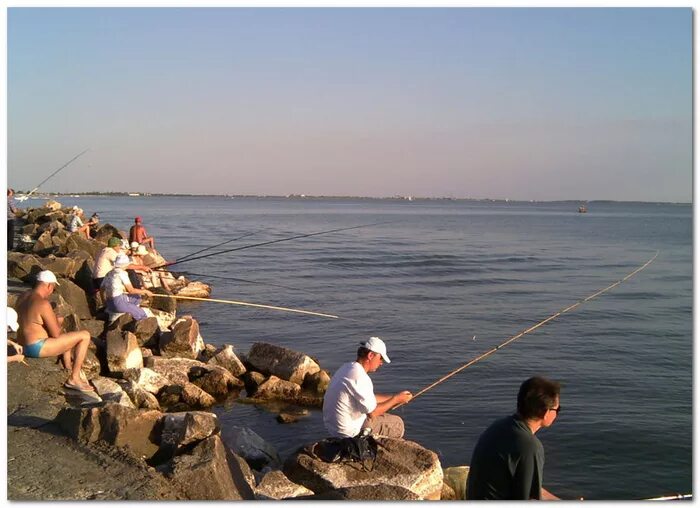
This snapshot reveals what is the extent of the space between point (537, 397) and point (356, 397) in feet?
7.23

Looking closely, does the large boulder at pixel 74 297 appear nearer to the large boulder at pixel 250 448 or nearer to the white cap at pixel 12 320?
the white cap at pixel 12 320

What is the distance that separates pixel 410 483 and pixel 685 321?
453 inches

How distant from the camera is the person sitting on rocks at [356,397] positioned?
19.0 feet

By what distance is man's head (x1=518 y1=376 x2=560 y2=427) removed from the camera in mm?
3865

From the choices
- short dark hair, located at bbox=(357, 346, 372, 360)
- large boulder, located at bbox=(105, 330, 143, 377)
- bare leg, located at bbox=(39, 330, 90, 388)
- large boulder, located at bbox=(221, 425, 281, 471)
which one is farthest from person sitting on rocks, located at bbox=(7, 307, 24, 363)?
short dark hair, located at bbox=(357, 346, 372, 360)

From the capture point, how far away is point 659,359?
1215 centimetres

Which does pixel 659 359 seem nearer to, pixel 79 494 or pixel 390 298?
pixel 390 298

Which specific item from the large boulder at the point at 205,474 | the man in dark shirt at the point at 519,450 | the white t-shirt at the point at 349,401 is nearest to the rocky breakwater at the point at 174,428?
the large boulder at the point at 205,474

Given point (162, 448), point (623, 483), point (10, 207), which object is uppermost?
point (10, 207)

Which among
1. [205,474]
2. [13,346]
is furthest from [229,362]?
[205,474]

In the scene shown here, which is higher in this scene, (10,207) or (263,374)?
(10,207)

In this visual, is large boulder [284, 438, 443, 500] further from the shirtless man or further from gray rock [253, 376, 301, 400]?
gray rock [253, 376, 301, 400]

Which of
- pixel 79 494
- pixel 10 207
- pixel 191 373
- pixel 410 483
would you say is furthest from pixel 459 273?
pixel 79 494

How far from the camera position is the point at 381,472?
19.7 ft
